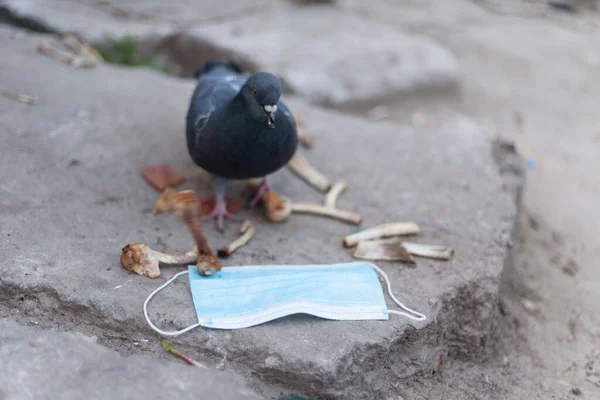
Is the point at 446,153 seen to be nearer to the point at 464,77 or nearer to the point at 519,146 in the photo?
the point at 519,146

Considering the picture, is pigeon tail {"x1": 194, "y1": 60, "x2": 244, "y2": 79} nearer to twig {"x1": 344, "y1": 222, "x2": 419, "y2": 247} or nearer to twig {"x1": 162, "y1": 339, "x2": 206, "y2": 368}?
twig {"x1": 344, "y1": 222, "x2": 419, "y2": 247}

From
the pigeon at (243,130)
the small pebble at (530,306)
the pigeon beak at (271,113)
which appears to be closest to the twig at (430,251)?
the small pebble at (530,306)

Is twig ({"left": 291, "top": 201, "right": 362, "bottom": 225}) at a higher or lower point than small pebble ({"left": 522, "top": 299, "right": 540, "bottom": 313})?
higher

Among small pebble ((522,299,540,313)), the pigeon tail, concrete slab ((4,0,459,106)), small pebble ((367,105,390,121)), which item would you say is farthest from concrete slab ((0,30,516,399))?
small pebble ((367,105,390,121))

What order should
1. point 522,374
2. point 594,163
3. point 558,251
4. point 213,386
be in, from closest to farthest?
point 213,386 < point 522,374 < point 558,251 < point 594,163

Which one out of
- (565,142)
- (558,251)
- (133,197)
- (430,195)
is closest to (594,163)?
(565,142)

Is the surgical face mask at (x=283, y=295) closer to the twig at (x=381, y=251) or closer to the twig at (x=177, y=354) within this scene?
the twig at (x=177, y=354)
